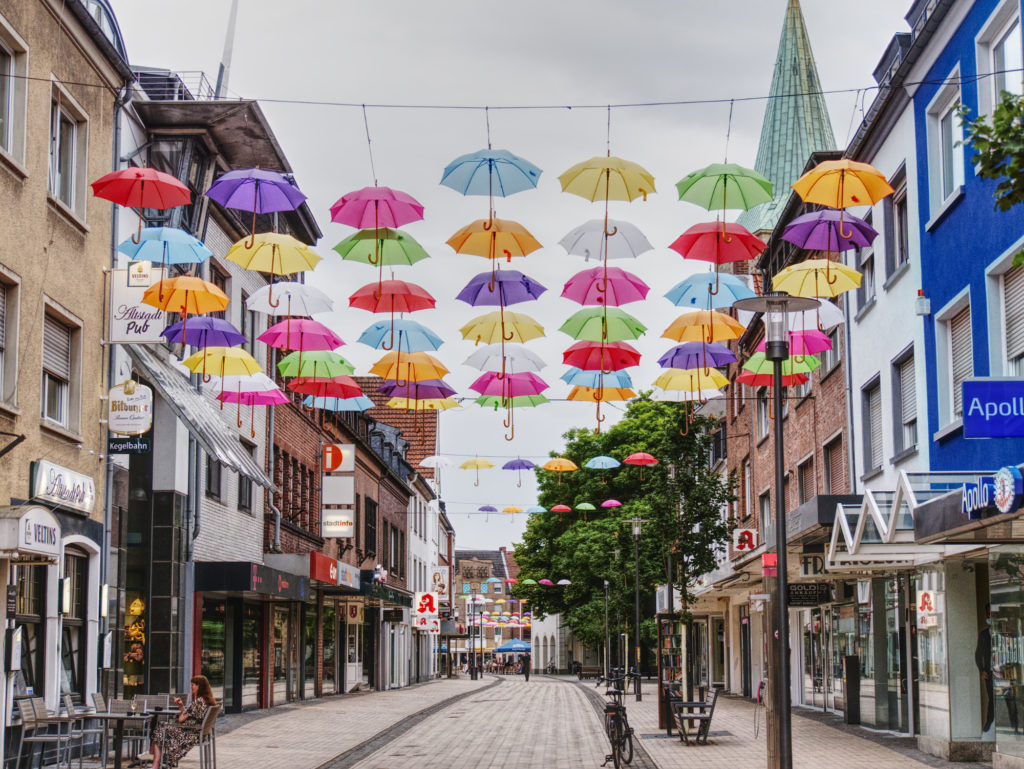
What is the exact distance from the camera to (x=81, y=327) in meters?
17.8

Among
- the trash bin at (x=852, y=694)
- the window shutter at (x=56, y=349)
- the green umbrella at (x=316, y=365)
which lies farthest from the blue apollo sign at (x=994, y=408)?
the trash bin at (x=852, y=694)

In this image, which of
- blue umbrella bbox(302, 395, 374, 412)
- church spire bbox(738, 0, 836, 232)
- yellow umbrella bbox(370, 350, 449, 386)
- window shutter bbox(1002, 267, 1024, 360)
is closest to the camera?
window shutter bbox(1002, 267, 1024, 360)

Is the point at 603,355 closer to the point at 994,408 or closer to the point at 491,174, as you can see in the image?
the point at 491,174

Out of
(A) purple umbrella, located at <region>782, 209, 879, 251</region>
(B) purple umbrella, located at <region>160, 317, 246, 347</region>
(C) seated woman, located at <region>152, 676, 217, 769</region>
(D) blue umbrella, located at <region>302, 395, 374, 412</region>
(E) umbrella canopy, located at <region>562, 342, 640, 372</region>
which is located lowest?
(C) seated woman, located at <region>152, 676, 217, 769</region>

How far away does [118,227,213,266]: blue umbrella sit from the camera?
1641 centimetres

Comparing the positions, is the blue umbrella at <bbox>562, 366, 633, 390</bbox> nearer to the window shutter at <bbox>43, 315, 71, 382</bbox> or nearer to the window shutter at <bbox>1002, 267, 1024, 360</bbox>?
the window shutter at <bbox>1002, 267, 1024, 360</bbox>

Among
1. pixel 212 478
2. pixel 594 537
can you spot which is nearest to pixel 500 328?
pixel 212 478

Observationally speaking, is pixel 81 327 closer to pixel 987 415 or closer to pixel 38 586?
pixel 38 586

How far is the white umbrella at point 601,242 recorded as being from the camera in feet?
50.0

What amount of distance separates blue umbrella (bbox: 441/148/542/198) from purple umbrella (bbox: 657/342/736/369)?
13.9 feet

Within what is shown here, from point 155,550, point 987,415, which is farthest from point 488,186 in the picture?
point 155,550

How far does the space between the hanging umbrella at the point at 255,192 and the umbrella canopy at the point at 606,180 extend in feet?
10.3

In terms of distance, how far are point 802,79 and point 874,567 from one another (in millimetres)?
26019

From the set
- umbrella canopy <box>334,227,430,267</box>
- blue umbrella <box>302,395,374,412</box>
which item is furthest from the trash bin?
umbrella canopy <box>334,227,430,267</box>
